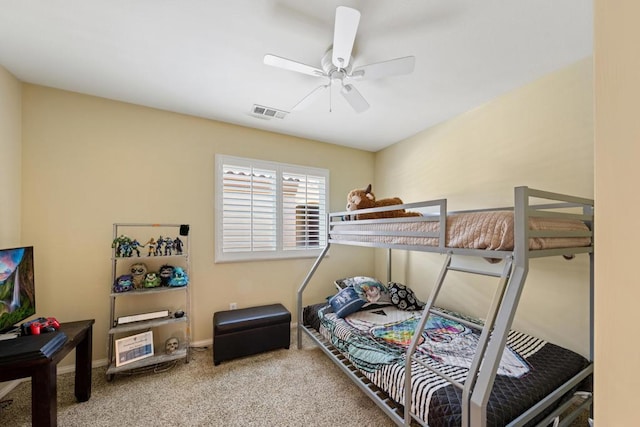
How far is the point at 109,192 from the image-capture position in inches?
98.4

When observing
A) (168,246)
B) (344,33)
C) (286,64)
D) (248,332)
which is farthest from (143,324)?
(344,33)

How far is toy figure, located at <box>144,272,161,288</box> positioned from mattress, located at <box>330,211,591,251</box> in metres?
2.19

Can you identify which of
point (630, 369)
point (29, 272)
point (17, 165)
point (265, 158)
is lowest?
point (29, 272)

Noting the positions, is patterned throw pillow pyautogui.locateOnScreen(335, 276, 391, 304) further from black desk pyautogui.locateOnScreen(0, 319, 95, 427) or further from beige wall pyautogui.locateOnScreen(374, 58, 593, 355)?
black desk pyautogui.locateOnScreen(0, 319, 95, 427)

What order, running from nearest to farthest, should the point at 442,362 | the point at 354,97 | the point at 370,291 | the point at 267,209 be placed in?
the point at 442,362 → the point at 354,97 → the point at 370,291 → the point at 267,209

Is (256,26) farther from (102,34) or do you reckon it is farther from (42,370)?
(42,370)

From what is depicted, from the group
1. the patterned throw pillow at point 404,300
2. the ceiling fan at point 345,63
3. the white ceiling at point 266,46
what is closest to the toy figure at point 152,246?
the white ceiling at point 266,46

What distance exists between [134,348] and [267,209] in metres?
1.91

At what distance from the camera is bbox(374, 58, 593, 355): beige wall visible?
1.95 metres

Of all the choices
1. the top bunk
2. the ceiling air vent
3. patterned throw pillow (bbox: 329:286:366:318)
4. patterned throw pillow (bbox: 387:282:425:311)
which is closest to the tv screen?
the ceiling air vent

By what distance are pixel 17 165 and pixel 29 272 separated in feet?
3.08

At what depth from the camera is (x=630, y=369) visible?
0.38 metres

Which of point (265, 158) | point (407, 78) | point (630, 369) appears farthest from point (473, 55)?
point (265, 158)

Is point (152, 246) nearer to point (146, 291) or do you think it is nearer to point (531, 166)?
point (146, 291)
